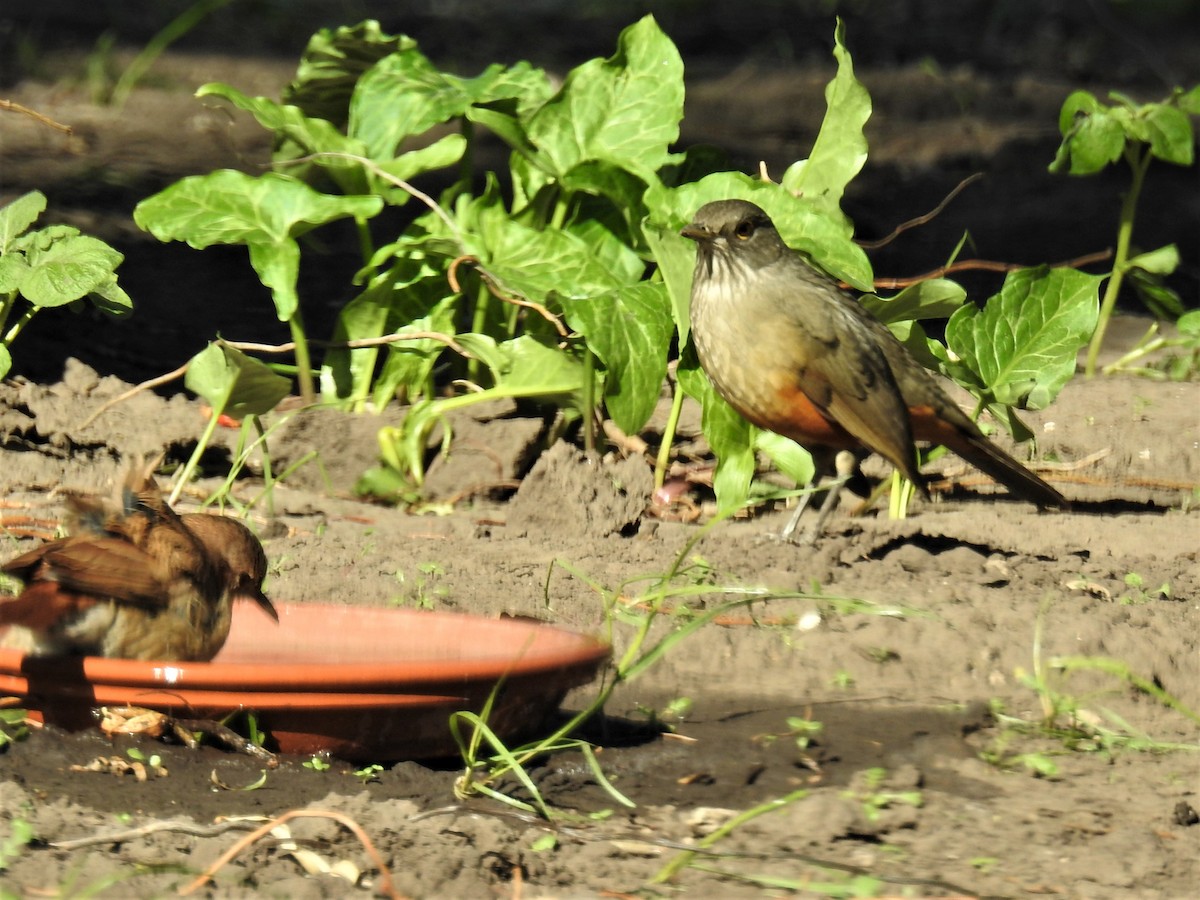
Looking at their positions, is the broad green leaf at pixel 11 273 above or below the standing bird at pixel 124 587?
above

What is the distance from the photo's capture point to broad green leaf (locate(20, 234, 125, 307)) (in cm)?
439

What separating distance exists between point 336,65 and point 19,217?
4.55 ft

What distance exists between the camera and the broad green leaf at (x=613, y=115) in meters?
5.15

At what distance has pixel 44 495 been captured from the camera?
456 centimetres

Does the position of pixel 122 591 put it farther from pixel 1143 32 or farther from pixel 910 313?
pixel 1143 32

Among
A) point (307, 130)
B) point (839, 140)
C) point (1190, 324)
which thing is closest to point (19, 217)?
point (307, 130)

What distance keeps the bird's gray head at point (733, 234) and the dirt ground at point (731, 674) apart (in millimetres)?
716

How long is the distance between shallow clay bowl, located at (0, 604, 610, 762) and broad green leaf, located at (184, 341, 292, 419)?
1.50 meters

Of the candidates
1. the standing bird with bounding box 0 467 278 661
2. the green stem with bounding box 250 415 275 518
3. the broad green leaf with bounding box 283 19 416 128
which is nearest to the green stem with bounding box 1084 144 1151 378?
the broad green leaf with bounding box 283 19 416 128

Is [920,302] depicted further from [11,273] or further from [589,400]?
[11,273]

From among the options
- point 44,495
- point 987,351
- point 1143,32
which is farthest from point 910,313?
point 1143,32

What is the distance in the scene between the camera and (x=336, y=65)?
558 cm

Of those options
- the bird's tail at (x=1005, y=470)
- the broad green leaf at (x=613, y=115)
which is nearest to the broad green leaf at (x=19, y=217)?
the broad green leaf at (x=613, y=115)

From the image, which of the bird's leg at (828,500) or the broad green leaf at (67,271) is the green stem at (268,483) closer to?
the broad green leaf at (67,271)
